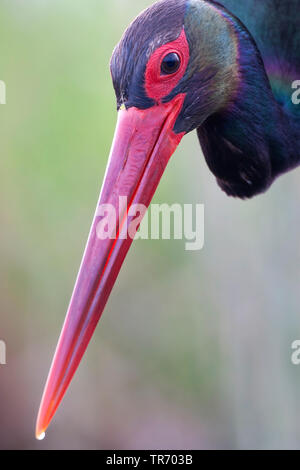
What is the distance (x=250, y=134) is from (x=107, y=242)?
0.89 feet

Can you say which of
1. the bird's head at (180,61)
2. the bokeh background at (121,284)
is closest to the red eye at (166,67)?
the bird's head at (180,61)

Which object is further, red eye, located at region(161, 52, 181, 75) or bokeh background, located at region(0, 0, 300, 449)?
bokeh background, located at region(0, 0, 300, 449)

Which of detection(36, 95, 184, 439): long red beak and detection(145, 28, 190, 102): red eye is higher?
detection(145, 28, 190, 102): red eye

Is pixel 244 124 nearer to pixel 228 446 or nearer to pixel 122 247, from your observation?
pixel 122 247

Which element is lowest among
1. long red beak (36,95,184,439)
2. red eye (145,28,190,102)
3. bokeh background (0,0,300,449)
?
long red beak (36,95,184,439)

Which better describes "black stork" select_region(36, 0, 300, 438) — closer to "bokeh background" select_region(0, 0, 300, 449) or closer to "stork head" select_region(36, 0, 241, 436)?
"stork head" select_region(36, 0, 241, 436)

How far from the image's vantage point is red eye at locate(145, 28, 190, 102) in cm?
74

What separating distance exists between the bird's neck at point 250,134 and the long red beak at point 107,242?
0.11m

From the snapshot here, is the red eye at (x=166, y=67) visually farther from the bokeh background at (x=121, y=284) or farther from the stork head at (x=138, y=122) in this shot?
the bokeh background at (x=121, y=284)

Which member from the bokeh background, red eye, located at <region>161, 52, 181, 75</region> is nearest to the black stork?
red eye, located at <region>161, 52, 181, 75</region>

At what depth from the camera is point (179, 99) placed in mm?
789

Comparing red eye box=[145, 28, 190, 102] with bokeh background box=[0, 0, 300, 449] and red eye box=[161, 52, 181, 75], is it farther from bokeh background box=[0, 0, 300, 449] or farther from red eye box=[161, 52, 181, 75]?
bokeh background box=[0, 0, 300, 449]
